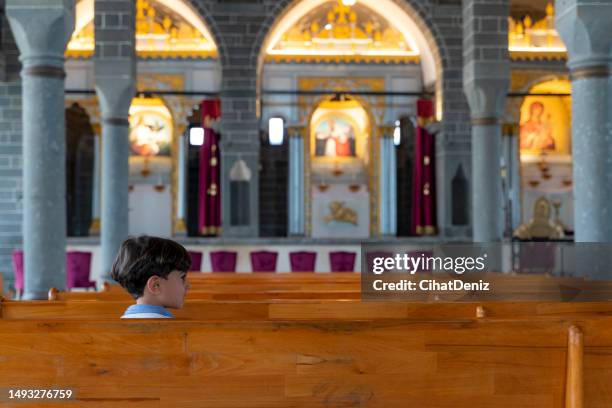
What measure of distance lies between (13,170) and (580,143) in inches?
430

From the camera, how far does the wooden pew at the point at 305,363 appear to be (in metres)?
2.10

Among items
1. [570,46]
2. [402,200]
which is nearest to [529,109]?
[402,200]

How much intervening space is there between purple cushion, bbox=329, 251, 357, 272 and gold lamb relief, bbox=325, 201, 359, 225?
5.53 m

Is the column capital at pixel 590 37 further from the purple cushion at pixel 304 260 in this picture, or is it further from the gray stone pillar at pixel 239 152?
the gray stone pillar at pixel 239 152

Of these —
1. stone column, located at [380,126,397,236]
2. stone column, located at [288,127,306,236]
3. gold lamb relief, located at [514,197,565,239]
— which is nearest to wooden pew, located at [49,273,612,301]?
gold lamb relief, located at [514,197,565,239]

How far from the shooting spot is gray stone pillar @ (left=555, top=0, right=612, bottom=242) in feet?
20.5

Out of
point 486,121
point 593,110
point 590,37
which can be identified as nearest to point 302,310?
point 593,110

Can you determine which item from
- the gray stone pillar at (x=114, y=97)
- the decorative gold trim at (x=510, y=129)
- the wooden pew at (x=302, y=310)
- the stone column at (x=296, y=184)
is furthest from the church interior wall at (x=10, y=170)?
the wooden pew at (x=302, y=310)

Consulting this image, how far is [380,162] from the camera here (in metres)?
17.9

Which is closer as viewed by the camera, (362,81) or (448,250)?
(448,250)

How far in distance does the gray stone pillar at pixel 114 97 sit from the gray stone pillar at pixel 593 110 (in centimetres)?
592

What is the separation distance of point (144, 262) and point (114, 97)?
25.9 feet

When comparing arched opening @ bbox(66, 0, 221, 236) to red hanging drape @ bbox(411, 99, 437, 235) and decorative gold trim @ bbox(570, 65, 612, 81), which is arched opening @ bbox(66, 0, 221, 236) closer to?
red hanging drape @ bbox(411, 99, 437, 235)

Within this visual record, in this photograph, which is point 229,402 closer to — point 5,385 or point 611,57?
point 5,385
